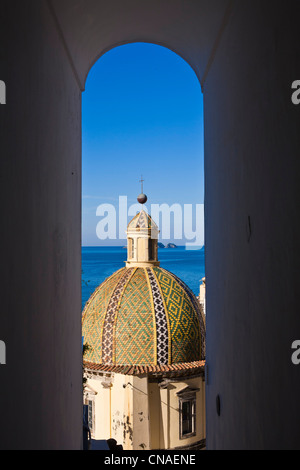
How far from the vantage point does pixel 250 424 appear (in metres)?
2.28

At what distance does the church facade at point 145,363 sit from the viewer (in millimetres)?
11117

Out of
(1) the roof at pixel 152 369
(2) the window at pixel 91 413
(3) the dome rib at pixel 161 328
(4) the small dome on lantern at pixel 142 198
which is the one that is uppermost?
(4) the small dome on lantern at pixel 142 198

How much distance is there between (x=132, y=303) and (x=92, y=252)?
6907 cm

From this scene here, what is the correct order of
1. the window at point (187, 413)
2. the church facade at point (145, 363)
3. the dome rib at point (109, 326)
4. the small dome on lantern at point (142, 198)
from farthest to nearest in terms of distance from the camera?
the small dome on lantern at point (142, 198) < the dome rib at point (109, 326) < the window at point (187, 413) < the church facade at point (145, 363)

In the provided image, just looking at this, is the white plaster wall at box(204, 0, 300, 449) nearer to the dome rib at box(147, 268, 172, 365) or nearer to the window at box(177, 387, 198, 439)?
the dome rib at box(147, 268, 172, 365)

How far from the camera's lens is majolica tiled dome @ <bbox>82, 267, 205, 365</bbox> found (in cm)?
1181

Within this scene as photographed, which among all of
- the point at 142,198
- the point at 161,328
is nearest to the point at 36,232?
the point at 161,328

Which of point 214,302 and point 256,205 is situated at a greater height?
point 256,205

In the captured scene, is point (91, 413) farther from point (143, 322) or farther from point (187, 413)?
point (143, 322)

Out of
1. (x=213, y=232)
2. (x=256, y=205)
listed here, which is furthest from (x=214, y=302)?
→ (x=256, y=205)

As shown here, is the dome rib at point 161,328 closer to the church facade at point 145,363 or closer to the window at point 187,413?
the church facade at point 145,363

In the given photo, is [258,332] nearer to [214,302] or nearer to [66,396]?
[214,302]

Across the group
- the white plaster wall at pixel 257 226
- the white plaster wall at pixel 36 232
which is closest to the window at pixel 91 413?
the white plaster wall at pixel 36 232

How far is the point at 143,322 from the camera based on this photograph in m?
12.2
